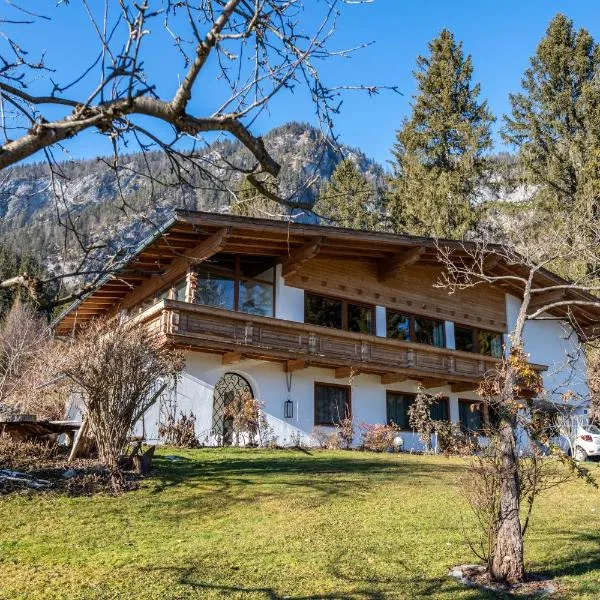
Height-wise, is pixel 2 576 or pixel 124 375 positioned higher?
pixel 124 375

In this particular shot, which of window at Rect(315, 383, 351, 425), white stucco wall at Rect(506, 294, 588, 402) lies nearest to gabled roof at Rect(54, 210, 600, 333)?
white stucco wall at Rect(506, 294, 588, 402)

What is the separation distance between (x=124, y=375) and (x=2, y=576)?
15.1 ft

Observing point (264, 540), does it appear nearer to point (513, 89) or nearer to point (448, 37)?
point (513, 89)

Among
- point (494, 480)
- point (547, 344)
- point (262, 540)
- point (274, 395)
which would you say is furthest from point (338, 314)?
point (494, 480)

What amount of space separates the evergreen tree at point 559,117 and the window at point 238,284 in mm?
17458

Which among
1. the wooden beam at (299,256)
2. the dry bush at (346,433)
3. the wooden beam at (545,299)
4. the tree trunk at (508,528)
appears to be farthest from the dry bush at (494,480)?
the wooden beam at (545,299)

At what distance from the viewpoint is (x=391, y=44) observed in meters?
4.25

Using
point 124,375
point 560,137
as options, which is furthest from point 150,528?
point 560,137

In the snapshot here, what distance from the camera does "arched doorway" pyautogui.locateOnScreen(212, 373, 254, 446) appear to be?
57.4 ft

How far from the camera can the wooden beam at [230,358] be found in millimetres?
17422

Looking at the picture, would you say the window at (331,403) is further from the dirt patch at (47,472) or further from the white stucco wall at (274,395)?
the dirt patch at (47,472)

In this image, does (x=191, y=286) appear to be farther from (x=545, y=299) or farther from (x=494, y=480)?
(x=545, y=299)

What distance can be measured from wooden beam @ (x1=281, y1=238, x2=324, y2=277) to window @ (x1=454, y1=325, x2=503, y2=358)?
7.66 m

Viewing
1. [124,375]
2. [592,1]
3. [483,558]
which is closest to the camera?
[483,558]
